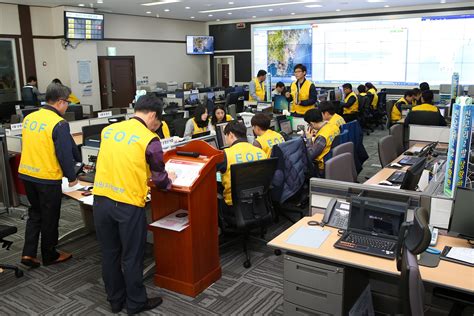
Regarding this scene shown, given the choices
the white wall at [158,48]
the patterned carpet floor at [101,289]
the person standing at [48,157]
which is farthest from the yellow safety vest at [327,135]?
the white wall at [158,48]

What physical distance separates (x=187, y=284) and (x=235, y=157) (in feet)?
3.59

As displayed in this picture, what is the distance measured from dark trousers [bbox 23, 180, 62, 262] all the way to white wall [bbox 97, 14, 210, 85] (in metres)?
8.88

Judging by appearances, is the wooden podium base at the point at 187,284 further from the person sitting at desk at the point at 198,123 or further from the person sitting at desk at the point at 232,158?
the person sitting at desk at the point at 198,123

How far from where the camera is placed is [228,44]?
14.8 metres

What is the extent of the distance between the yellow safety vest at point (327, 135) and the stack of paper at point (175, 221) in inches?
79.2

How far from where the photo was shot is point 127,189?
275 centimetres

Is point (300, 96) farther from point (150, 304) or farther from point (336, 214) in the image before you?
point (150, 304)

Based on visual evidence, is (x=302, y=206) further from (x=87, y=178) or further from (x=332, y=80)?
(x=332, y=80)

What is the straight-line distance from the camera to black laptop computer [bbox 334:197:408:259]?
8.27 ft

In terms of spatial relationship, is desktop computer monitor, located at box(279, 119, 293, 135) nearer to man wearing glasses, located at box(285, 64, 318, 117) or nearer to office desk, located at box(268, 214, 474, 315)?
man wearing glasses, located at box(285, 64, 318, 117)

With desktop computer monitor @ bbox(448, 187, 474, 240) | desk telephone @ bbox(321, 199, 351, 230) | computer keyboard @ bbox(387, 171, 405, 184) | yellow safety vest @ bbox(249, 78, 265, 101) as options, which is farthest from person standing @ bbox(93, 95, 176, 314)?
yellow safety vest @ bbox(249, 78, 265, 101)

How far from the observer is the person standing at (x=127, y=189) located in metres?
2.74

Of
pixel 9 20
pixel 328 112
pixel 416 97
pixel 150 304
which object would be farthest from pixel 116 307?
pixel 9 20

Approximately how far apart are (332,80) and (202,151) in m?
10.2
